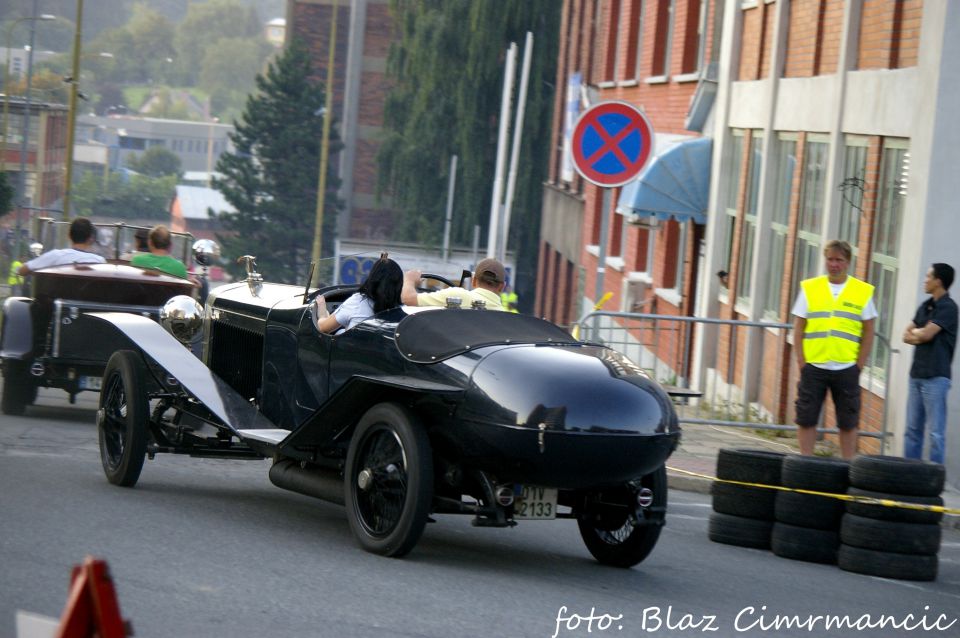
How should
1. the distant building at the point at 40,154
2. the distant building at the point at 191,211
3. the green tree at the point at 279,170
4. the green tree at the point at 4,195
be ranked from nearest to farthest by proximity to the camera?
the green tree at the point at 4,195, the green tree at the point at 279,170, the distant building at the point at 40,154, the distant building at the point at 191,211

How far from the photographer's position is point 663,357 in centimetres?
1916

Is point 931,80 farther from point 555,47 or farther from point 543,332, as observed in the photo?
point 555,47

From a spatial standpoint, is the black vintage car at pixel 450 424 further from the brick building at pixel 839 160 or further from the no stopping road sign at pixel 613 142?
the brick building at pixel 839 160

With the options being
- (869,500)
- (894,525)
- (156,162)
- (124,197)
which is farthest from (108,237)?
(156,162)

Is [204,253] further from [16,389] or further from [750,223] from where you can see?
[750,223]

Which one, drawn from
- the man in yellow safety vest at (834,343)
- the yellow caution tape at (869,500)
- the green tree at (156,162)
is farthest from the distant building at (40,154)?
the green tree at (156,162)

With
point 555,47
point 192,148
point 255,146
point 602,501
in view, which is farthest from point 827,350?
point 192,148

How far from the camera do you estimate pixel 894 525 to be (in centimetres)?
852

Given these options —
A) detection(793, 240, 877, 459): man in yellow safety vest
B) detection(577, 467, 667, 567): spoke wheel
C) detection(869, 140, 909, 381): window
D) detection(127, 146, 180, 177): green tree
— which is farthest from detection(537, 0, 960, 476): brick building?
detection(127, 146, 180, 177): green tree

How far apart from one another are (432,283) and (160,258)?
15.7ft

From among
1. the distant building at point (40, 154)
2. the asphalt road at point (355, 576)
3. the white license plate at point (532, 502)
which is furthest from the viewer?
the distant building at point (40, 154)

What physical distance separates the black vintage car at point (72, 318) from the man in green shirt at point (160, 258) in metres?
0.48

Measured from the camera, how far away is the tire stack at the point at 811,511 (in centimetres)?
884

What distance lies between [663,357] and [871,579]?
10.7 meters
